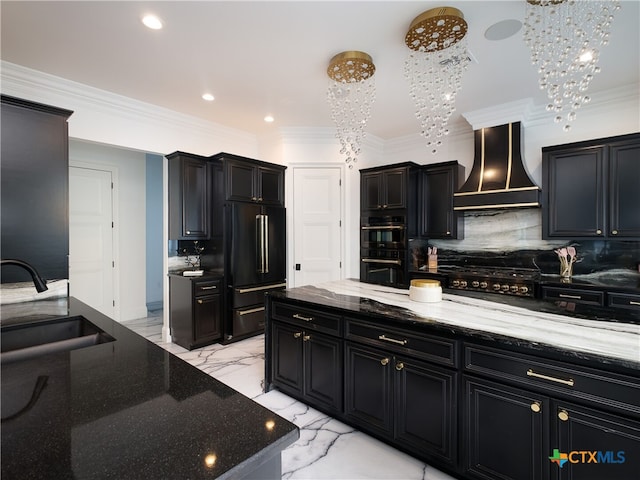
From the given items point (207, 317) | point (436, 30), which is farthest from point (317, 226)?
point (436, 30)

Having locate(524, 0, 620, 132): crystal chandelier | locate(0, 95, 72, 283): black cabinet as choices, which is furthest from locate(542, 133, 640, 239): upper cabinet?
locate(0, 95, 72, 283): black cabinet

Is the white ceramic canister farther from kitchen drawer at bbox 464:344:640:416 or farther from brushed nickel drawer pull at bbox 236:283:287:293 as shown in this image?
brushed nickel drawer pull at bbox 236:283:287:293

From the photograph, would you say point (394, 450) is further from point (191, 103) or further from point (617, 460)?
point (191, 103)

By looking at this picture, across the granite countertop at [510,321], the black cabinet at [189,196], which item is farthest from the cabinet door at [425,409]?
the black cabinet at [189,196]

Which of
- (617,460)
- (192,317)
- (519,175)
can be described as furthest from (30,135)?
(519,175)

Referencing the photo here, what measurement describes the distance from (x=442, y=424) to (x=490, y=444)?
235 mm

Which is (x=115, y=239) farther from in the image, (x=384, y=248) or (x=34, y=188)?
(x=384, y=248)

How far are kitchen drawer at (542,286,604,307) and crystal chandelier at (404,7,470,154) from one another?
2.12 m

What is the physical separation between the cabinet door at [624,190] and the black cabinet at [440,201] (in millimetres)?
1561

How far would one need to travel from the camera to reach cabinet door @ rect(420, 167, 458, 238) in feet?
14.1

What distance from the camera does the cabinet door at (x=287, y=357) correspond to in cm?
242

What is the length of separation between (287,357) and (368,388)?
2.51ft

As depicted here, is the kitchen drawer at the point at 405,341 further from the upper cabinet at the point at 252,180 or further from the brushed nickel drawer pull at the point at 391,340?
the upper cabinet at the point at 252,180

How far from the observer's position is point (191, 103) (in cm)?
367
